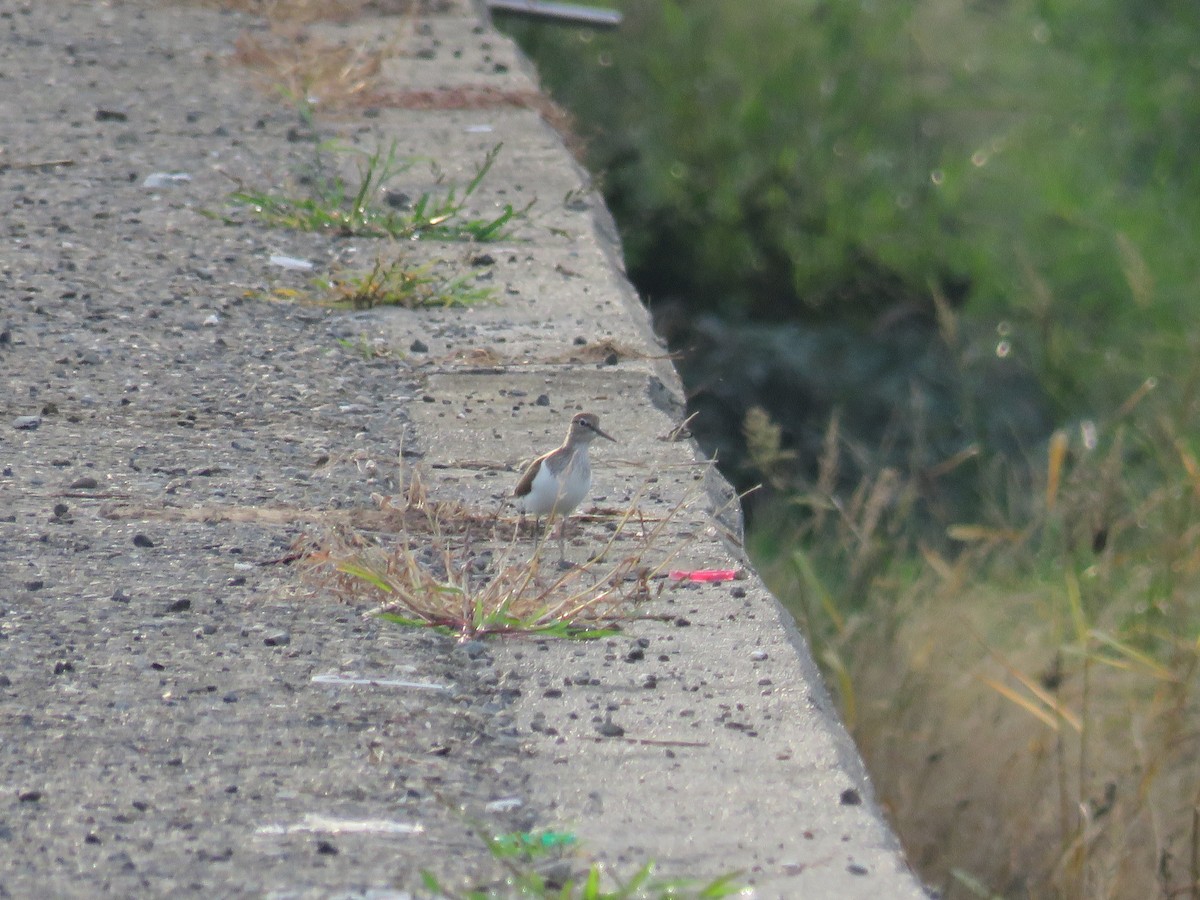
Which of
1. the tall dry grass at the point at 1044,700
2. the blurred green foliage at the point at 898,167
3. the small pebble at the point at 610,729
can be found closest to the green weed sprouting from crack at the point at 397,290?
the tall dry grass at the point at 1044,700

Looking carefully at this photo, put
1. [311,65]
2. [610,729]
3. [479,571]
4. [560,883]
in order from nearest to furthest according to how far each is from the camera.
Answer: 1. [560,883]
2. [610,729]
3. [479,571]
4. [311,65]

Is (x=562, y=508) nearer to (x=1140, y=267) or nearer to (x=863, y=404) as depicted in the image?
(x=1140, y=267)

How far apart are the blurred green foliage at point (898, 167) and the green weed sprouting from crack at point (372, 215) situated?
3.78 meters

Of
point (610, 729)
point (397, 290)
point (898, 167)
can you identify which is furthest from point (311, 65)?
point (898, 167)

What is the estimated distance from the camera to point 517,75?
582 centimetres

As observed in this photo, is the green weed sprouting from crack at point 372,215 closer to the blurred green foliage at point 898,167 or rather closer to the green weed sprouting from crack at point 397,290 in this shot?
the green weed sprouting from crack at point 397,290

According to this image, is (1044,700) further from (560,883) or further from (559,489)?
(560,883)

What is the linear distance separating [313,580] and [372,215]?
1880 mm

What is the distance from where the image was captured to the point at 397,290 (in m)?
4.07

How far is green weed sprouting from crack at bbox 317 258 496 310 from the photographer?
4.05 meters

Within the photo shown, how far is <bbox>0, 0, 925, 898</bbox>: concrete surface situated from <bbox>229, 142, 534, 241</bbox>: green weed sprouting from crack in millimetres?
60

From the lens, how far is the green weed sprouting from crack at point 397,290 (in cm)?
405


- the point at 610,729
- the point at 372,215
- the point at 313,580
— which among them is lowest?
the point at 372,215

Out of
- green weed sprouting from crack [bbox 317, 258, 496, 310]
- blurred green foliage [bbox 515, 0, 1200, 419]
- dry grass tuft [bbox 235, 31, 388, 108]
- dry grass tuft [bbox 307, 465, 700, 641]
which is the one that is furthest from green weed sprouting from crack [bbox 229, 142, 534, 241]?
blurred green foliage [bbox 515, 0, 1200, 419]
